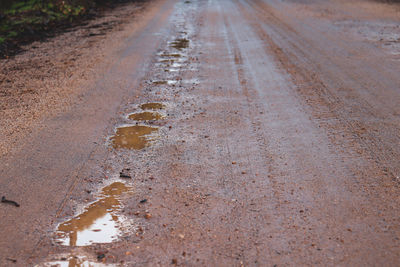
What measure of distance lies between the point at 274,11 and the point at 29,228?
46.0ft

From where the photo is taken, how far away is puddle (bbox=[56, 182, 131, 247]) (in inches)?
127

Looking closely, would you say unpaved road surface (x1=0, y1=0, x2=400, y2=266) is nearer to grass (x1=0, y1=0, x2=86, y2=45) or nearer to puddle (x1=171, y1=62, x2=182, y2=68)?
puddle (x1=171, y1=62, x2=182, y2=68)

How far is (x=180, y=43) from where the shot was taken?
10.4m

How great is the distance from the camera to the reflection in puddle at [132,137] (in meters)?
4.87

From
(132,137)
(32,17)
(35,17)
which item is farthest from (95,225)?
(32,17)

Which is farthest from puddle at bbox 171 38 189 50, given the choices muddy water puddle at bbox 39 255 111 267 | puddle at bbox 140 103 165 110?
muddy water puddle at bbox 39 255 111 267

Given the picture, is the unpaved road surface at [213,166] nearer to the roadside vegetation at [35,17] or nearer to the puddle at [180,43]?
the puddle at [180,43]

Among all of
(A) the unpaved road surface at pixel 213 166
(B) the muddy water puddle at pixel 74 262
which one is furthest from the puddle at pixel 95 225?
(B) the muddy water puddle at pixel 74 262

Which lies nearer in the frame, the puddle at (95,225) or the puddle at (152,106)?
the puddle at (95,225)

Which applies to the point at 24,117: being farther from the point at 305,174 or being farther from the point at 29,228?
the point at 305,174

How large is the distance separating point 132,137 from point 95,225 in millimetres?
1836

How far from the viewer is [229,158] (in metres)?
4.49

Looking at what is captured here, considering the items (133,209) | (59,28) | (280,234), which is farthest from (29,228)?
(59,28)

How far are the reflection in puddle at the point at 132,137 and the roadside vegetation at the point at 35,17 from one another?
233 inches
